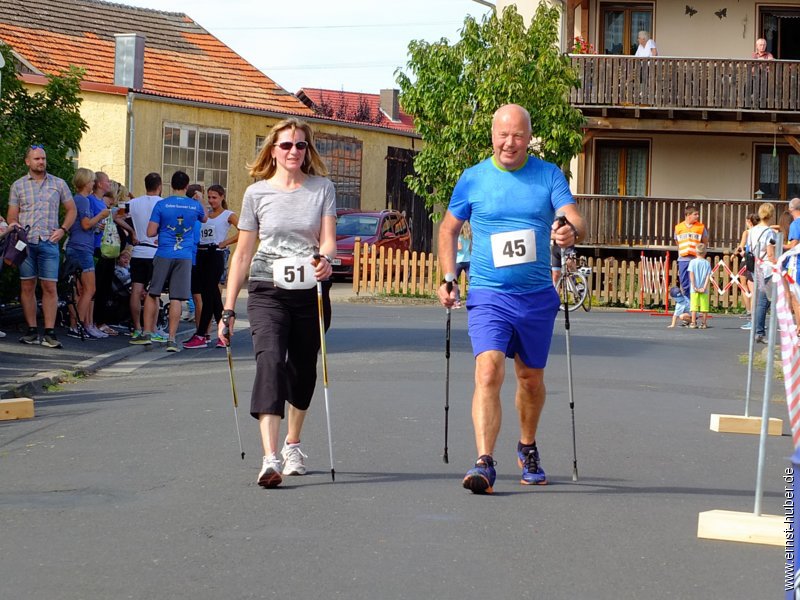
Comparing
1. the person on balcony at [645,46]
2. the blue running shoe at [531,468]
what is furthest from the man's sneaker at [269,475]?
the person on balcony at [645,46]

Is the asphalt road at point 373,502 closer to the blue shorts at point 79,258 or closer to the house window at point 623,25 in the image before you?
the blue shorts at point 79,258

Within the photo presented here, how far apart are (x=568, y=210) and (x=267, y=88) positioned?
3477cm

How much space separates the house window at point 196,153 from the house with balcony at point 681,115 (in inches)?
352

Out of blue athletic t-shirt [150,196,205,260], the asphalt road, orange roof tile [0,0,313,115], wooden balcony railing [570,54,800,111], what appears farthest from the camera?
orange roof tile [0,0,313,115]

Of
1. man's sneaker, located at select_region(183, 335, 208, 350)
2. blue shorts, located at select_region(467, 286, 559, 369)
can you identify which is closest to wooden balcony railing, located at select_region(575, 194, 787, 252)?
man's sneaker, located at select_region(183, 335, 208, 350)

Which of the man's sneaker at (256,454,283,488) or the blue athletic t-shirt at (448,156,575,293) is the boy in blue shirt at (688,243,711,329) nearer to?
the blue athletic t-shirt at (448,156,575,293)

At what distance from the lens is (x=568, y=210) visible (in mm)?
7809

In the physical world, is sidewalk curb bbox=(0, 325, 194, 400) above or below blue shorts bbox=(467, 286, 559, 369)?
below

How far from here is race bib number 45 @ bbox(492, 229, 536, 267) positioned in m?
7.85

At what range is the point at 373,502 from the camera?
745 centimetres

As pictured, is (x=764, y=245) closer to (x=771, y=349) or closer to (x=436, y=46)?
(x=771, y=349)

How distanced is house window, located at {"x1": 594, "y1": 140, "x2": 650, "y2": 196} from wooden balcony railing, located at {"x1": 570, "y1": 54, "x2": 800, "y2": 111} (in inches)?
106

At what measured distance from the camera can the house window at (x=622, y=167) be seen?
37188mm

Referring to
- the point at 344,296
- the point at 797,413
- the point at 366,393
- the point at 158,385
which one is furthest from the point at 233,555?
the point at 344,296
